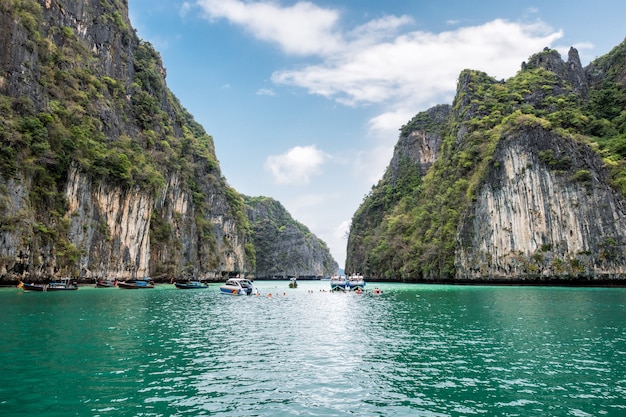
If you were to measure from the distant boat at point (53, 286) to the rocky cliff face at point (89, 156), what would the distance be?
169cm

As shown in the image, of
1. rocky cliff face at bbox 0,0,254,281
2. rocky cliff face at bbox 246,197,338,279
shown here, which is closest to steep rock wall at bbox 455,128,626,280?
rocky cliff face at bbox 0,0,254,281

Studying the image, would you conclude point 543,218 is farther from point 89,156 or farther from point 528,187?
point 89,156

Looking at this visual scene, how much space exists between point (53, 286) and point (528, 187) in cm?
6575

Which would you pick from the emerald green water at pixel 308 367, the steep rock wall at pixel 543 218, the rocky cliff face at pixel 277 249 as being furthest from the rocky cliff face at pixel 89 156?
the rocky cliff face at pixel 277 249

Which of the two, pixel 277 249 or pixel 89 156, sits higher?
pixel 89 156

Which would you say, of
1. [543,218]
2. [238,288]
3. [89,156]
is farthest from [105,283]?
[543,218]

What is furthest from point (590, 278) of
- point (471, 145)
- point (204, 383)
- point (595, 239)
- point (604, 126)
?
point (204, 383)

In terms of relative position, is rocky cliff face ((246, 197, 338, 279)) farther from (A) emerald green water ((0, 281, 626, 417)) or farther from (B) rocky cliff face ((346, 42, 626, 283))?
(A) emerald green water ((0, 281, 626, 417))

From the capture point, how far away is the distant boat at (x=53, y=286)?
38.9 metres

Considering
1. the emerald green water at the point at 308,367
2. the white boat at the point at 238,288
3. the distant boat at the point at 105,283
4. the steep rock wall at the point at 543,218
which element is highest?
the steep rock wall at the point at 543,218

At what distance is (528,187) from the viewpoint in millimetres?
65750

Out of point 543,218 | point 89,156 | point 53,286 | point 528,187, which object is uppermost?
point 89,156

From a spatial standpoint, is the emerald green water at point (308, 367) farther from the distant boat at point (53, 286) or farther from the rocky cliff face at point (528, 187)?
the rocky cliff face at point (528, 187)

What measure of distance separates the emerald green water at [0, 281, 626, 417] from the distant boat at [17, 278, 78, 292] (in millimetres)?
20461
